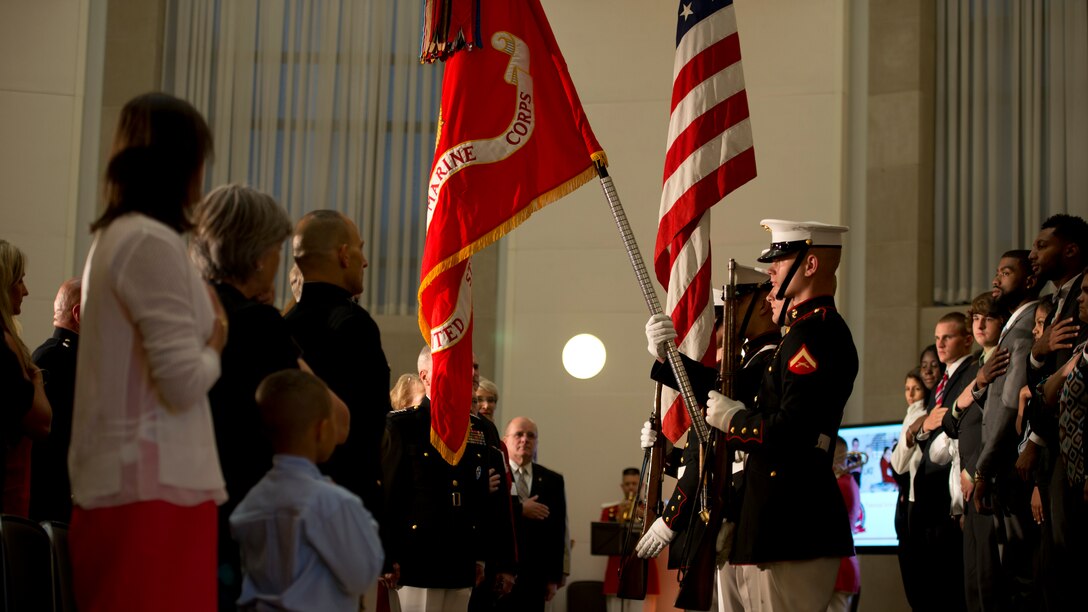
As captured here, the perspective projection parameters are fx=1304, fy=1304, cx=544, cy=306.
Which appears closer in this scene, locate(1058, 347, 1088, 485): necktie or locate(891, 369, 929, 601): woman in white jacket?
locate(1058, 347, 1088, 485): necktie

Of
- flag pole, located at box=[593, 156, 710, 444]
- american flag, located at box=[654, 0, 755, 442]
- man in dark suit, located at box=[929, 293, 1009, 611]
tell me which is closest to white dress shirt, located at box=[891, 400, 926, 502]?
man in dark suit, located at box=[929, 293, 1009, 611]

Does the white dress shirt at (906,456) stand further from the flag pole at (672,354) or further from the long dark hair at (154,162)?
the long dark hair at (154,162)

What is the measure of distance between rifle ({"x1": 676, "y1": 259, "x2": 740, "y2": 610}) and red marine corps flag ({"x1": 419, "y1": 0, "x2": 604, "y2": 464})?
1.05m

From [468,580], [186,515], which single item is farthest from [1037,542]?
[186,515]

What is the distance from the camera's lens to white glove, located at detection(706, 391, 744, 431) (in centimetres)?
448

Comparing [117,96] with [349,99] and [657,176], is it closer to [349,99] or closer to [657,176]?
[349,99]

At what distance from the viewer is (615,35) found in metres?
11.0

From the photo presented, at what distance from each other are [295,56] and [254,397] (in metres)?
8.83

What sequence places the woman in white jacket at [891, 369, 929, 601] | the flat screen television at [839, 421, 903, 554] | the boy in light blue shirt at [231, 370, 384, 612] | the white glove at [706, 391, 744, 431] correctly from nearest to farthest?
the boy in light blue shirt at [231, 370, 384, 612] → the white glove at [706, 391, 744, 431] → the woman in white jacket at [891, 369, 929, 601] → the flat screen television at [839, 421, 903, 554]

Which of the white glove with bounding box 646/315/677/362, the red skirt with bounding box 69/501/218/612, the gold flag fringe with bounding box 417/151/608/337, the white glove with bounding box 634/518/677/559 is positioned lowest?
the white glove with bounding box 634/518/677/559

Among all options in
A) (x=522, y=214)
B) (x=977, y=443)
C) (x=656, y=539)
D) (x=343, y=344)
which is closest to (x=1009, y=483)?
(x=977, y=443)

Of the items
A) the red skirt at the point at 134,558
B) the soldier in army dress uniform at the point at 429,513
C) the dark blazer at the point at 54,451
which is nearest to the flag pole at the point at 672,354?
the soldier in army dress uniform at the point at 429,513

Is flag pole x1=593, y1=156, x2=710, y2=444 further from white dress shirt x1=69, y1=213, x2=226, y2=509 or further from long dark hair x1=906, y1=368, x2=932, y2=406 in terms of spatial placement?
long dark hair x1=906, y1=368, x2=932, y2=406

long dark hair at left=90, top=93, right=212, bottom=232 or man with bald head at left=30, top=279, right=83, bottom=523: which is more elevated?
long dark hair at left=90, top=93, right=212, bottom=232
